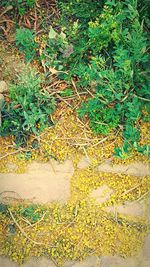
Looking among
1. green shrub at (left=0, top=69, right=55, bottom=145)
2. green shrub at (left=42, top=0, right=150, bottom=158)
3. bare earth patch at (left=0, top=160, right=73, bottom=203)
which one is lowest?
bare earth patch at (left=0, top=160, right=73, bottom=203)

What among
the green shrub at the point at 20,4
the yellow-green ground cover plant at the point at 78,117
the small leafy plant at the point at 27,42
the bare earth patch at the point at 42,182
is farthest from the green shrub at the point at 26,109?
the green shrub at the point at 20,4

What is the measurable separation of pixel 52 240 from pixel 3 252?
1.14ft

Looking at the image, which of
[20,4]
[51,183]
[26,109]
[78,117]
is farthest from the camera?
[20,4]

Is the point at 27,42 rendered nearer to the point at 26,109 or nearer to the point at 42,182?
the point at 26,109

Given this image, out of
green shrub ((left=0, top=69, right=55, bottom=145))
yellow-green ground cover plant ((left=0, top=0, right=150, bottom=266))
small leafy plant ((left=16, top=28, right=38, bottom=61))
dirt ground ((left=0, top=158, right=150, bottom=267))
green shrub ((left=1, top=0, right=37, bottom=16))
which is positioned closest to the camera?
yellow-green ground cover plant ((left=0, top=0, right=150, bottom=266))

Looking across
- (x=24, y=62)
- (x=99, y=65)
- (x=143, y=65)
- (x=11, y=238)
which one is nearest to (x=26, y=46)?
(x=24, y=62)

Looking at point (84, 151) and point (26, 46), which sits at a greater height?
point (26, 46)

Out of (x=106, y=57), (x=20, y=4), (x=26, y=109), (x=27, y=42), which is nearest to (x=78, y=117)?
(x=26, y=109)

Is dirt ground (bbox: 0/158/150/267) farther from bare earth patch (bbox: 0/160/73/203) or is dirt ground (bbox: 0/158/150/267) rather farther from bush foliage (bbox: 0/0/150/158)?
bush foliage (bbox: 0/0/150/158)

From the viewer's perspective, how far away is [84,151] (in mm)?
3410

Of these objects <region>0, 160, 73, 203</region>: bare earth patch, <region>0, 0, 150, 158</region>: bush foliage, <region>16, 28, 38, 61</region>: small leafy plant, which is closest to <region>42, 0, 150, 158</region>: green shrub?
<region>0, 0, 150, 158</region>: bush foliage

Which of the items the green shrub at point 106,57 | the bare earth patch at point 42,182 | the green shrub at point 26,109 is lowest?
the bare earth patch at point 42,182

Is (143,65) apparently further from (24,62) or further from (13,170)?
(13,170)

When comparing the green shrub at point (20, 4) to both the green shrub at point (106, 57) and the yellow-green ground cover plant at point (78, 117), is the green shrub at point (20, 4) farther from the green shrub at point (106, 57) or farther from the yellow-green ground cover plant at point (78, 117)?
the green shrub at point (106, 57)
